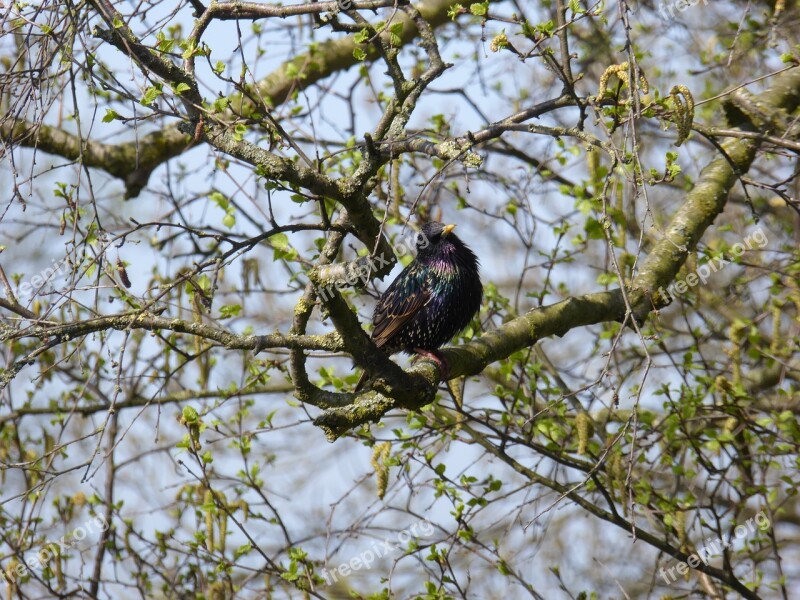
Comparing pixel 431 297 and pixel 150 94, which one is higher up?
pixel 431 297

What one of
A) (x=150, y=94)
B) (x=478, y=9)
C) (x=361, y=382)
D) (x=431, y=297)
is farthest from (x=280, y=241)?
(x=478, y=9)

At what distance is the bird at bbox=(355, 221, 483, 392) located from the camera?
17.7 ft

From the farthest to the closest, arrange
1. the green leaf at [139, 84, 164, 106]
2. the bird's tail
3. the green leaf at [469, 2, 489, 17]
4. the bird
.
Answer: the bird, the bird's tail, the green leaf at [469, 2, 489, 17], the green leaf at [139, 84, 164, 106]

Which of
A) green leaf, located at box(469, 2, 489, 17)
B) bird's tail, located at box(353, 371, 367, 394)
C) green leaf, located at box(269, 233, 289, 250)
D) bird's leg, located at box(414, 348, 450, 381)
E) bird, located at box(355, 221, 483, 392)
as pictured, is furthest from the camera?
bird, located at box(355, 221, 483, 392)

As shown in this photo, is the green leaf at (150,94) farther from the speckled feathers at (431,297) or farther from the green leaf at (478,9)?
the speckled feathers at (431,297)

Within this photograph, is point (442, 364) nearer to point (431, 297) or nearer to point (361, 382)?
point (361, 382)

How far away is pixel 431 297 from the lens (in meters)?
5.47

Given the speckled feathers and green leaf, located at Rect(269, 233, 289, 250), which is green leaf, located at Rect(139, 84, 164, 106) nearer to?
green leaf, located at Rect(269, 233, 289, 250)

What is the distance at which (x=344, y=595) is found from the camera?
7.57 m

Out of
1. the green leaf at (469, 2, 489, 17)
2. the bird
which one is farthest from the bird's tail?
the green leaf at (469, 2, 489, 17)

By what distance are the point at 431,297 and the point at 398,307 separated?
206mm

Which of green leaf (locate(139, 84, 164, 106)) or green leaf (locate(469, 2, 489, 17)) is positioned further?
green leaf (locate(469, 2, 489, 17))

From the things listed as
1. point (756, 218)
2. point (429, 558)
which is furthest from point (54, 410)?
point (756, 218)

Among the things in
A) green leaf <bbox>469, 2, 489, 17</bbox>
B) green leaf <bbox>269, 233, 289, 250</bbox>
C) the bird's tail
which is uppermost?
green leaf <bbox>269, 233, 289, 250</bbox>
